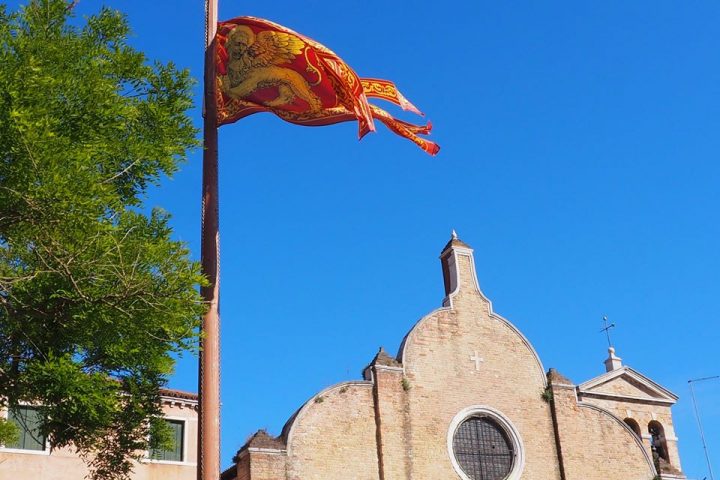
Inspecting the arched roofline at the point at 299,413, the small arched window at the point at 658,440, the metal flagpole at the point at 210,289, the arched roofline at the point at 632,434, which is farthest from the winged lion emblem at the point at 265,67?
the small arched window at the point at 658,440

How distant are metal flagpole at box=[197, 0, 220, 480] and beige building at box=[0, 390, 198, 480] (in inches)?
381

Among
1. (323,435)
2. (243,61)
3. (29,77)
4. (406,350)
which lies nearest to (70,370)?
(29,77)

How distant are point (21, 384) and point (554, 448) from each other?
53.7 ft

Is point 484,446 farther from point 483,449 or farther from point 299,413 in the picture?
point 299,413

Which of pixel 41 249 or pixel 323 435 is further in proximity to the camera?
pixel 323 435

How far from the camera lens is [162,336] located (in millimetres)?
13984

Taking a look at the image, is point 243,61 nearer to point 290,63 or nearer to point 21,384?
point 290,63

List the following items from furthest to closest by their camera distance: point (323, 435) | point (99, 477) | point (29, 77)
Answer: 1. point (323, 435)
2. point (99, 477)
3. point (29, 77)

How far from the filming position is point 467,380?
2489 centimetres

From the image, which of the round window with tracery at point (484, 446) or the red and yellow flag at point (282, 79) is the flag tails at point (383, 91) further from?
the round window with tracery at point (484, 446)

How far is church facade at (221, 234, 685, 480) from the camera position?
73.0 feet

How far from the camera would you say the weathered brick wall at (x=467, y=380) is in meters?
23.5

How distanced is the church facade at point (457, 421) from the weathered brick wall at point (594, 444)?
0.10 feet

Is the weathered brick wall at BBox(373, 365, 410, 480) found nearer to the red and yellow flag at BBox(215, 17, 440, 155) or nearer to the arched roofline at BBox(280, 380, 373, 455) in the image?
the arched roofline at BBox(280, 380, 373, 455)
